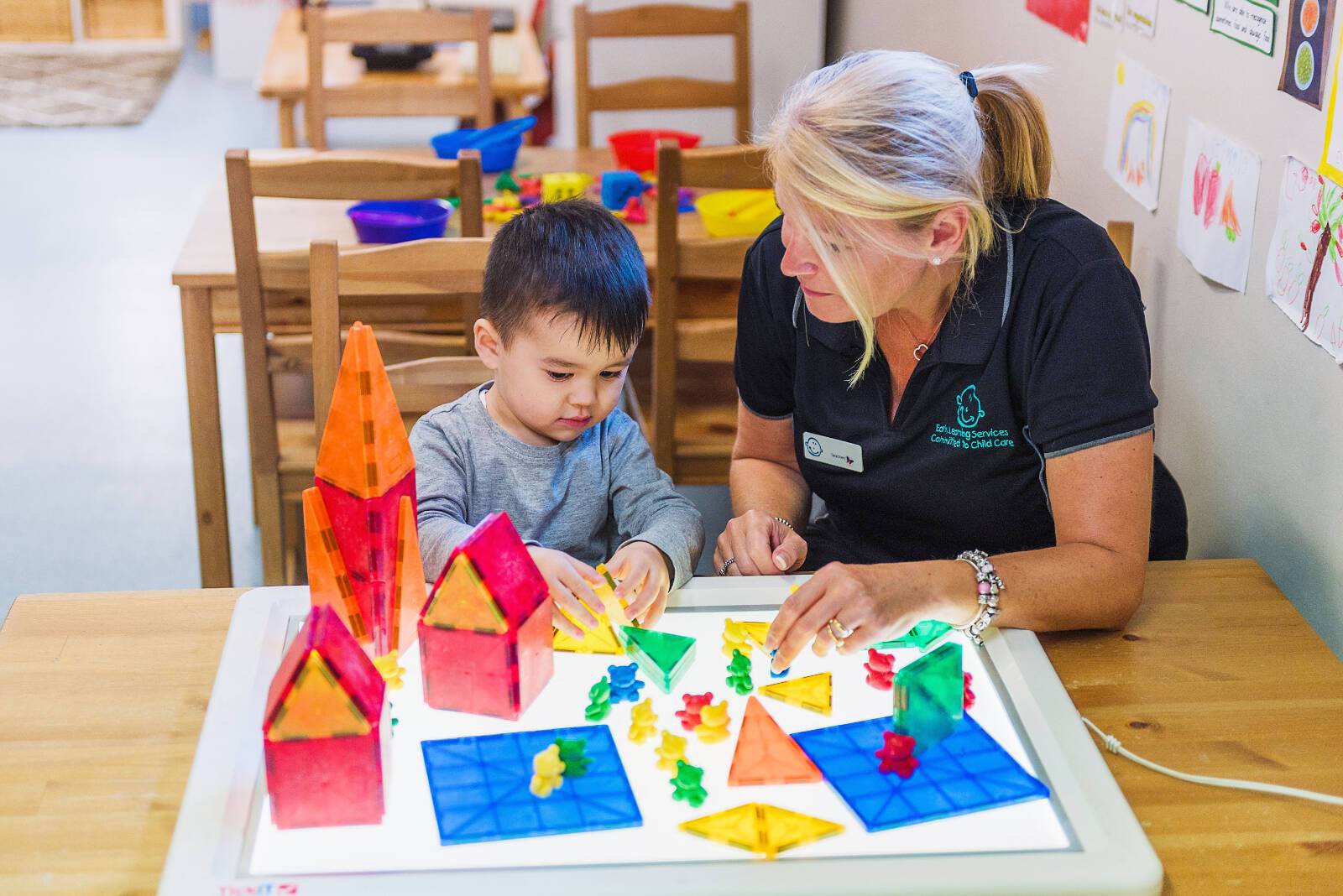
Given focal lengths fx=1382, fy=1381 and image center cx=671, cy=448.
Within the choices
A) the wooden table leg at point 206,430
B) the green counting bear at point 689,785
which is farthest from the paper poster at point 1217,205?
the wooden table leg at point 206,430

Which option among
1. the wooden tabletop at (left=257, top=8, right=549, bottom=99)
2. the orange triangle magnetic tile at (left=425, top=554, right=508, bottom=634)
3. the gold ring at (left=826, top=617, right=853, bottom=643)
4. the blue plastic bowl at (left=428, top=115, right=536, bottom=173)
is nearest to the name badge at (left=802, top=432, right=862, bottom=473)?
the gold ring at (left=826, top=617, right=853, bottom=643)

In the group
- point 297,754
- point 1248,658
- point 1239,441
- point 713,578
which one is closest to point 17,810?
point 297,754

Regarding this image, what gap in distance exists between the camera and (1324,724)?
1152 mm

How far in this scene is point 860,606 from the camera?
1180 millimetres

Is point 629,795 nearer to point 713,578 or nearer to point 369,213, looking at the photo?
point 713,578

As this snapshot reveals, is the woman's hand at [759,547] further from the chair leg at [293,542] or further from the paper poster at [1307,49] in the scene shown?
the chair leg at [293,542]

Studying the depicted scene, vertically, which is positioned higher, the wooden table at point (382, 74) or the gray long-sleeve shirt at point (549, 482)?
the wooden table at point (382, 74)

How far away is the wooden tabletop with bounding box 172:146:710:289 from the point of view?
7.33 feet

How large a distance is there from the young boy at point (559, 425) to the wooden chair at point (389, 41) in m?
1.81

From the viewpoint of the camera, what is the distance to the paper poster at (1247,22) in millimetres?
1442

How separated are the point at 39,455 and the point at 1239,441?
2.71 metres

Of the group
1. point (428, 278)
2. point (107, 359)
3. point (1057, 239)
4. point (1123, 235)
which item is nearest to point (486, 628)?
point (1057, 239)

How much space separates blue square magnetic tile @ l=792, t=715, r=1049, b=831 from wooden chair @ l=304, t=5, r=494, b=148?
2.39 metres

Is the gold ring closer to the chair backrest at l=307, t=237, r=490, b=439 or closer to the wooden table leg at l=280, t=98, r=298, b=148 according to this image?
the chair backrest at l=307, t=237, r=490, b=439
